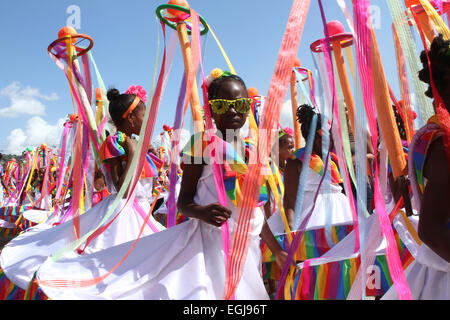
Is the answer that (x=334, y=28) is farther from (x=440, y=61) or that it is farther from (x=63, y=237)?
(x=63, y=237)

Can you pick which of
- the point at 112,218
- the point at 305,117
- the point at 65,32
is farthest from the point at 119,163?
the point at 305,117

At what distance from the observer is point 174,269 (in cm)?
172

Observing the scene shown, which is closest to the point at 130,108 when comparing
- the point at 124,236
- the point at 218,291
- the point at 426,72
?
the point at 124,236

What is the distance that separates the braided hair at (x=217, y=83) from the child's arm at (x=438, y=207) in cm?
112

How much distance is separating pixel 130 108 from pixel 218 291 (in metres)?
2.23

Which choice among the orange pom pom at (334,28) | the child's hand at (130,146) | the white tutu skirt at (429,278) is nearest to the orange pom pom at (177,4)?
the orange pom pom at (334,28)

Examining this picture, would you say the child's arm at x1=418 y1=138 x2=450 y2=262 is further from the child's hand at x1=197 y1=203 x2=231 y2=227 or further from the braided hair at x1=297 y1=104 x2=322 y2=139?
the braided hair at x1=297 y1=104 x2=322 y2=139

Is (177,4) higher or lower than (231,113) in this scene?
higher

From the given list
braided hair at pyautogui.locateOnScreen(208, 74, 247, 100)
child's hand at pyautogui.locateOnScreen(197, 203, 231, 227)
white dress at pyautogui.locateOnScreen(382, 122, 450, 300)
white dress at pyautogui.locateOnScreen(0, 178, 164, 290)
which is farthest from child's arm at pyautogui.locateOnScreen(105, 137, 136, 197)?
white dress at pyautogui.locateOnScreen(382, 122, 450, 300)

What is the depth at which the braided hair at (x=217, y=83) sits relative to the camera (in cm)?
201

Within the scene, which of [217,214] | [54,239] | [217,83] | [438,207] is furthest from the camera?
[54,239]

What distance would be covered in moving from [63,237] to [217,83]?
73.8 inches

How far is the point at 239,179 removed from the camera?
185 cm
